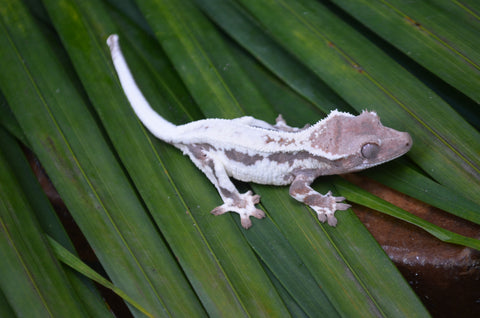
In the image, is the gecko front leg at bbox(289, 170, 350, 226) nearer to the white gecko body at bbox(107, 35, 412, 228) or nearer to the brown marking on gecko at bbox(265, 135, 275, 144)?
the white gecko body at bbox(107, 35, 412, 228)

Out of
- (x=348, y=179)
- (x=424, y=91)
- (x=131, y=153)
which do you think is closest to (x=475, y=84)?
(x=424, y=91)

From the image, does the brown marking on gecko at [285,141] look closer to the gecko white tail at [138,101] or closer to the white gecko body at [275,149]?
the white gecko body at [275,149]

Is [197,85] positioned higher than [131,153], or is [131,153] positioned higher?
[197,85]

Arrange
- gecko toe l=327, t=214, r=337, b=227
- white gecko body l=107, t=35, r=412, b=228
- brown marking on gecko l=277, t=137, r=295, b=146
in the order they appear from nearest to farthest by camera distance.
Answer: gecko toe l=327, t=214, r=337, b=227
white gecko body l=107, t=35, r=412, b=228
brown marking on gecko l=277, t=137, r=295, b=146

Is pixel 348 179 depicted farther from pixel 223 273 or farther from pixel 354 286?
pixel 223 273

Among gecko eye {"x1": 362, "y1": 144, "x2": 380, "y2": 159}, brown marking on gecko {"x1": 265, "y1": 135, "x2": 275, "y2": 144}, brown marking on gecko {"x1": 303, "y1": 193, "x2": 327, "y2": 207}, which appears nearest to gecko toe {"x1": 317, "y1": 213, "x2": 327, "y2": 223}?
brown marking on gecko {"x1": 303, "y1": 193, "x2": 327, "y2": 207}

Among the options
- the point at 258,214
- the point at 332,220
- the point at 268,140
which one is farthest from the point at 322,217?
the point at 268,140

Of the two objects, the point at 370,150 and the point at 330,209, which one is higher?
the point at 370,150

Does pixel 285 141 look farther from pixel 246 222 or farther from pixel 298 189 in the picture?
pixel 246 222
